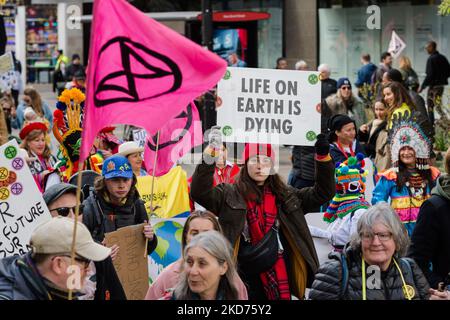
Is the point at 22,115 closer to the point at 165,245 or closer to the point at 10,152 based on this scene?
the point at 165,245

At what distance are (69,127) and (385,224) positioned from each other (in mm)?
5720

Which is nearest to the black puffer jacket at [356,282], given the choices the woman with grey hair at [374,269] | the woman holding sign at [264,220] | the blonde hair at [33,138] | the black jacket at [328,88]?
the woman with grey hair at [374,269]

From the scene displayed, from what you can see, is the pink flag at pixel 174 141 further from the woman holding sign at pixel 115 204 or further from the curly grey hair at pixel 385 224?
the curly grey hair at pixel 385 224

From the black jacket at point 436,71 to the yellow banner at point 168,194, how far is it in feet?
42.0

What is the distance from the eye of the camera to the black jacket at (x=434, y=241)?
695cm

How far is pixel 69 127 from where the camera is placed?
11.3m

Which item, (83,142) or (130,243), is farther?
(130,243)

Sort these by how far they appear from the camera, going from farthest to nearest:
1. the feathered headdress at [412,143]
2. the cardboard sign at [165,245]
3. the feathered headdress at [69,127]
Result: the feathered headdress at [69,127], the feathered headdress at [412,143], the cardboard sign at [165,245]

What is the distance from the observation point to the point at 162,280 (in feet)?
20.5

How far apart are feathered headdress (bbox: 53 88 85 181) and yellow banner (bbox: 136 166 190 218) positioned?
730 mm

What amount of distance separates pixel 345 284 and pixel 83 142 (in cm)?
148

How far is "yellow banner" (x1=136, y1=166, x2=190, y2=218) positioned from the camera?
9836 millimetres
